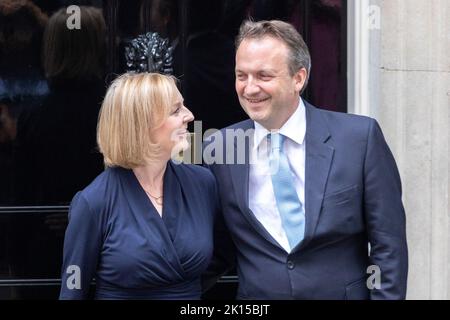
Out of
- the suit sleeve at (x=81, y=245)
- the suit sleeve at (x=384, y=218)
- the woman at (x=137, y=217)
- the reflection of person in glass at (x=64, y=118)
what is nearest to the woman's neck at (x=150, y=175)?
the woman at (x=137, y=217)

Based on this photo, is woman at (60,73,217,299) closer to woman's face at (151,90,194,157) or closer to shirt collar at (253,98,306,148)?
woman's face at (151,90,194,157)

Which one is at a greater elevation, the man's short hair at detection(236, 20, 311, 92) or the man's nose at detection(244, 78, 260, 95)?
the man's short hair at detection(236, 20, 311, 92)

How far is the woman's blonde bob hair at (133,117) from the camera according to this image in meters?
3.18

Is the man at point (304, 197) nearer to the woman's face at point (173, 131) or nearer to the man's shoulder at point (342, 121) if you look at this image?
the man's shoulder at point (342, 121)

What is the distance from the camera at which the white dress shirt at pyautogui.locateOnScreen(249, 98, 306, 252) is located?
3291 mm

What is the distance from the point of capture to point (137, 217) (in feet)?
10.5

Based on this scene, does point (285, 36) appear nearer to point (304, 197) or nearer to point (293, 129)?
point (293, 129)

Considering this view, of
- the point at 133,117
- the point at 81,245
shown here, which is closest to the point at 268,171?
the point at 133,117

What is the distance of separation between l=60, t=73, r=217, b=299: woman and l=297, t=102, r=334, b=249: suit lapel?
1.22 feet

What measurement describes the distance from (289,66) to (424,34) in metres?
1.67

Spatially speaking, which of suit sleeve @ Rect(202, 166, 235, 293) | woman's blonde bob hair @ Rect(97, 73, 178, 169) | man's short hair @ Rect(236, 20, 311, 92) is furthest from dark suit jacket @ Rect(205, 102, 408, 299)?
woman's blonde bob hair @ Rect(97, 73, 178, 169)

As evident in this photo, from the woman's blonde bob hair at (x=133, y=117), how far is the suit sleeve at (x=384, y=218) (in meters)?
0.75

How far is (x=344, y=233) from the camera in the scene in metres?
3.22
